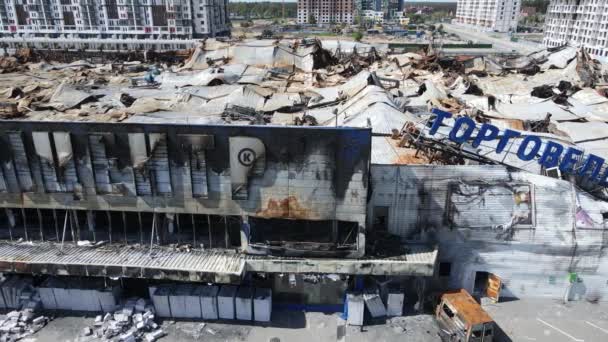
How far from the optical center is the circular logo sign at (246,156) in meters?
20.2

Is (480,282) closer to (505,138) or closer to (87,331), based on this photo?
(505,138)

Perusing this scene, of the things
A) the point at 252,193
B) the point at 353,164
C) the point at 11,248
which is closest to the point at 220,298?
the point at 252,193

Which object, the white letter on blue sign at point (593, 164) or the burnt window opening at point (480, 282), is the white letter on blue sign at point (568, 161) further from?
the burnt window opening at point (480, 282)

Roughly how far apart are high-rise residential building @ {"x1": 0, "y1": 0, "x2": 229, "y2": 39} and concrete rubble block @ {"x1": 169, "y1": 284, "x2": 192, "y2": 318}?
122365 millimetres

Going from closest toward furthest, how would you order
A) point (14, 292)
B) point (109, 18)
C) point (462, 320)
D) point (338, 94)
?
point (462, 320), point (14, 292), point (338, 94), point (109, 18)

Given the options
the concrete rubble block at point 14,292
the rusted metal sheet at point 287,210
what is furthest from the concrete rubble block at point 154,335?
the rusted metal sheet at point 287,210

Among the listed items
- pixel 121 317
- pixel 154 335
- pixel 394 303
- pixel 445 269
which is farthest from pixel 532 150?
pixel 121 317

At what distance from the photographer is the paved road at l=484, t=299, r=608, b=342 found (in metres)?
21.3

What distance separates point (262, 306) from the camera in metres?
21.8

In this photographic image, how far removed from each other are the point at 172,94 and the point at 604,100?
4621 cm

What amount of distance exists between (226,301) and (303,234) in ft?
16.2

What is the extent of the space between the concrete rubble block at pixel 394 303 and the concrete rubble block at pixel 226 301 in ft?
24.9

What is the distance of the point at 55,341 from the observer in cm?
2069

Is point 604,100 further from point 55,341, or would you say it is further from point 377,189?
point 55,341
